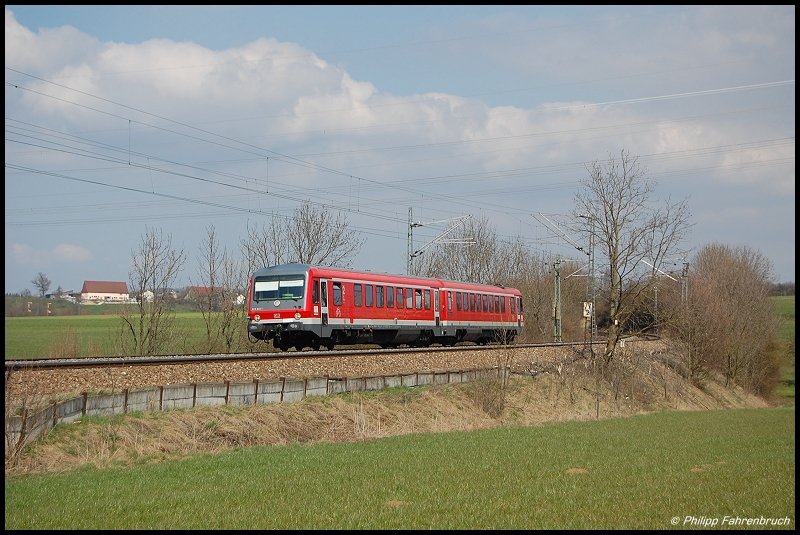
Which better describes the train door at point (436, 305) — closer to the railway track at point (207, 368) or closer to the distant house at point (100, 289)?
the railway track at point (207, 368)

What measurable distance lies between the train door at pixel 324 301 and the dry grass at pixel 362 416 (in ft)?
15.4

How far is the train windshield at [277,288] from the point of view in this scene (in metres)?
31.8

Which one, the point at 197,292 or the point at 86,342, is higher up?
the point at 197,292

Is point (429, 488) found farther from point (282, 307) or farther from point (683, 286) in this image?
point (683, 286)

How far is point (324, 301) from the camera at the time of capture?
3228 cm

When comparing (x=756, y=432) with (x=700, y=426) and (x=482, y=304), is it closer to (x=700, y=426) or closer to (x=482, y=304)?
(x=700, y=426)

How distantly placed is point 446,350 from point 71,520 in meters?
25.0

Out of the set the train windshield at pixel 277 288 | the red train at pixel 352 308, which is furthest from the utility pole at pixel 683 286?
the train windshield at pixel 277 288

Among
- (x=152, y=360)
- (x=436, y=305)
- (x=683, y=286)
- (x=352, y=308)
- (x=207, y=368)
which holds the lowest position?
(x=207, y=368)

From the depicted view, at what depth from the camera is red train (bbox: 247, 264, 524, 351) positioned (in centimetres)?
3192

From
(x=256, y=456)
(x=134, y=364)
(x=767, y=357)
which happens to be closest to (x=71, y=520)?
(x=256, y=456)

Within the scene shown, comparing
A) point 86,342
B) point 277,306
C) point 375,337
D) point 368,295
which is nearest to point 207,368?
point 277,306

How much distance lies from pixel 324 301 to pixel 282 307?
148 cm

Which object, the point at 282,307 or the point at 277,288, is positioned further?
the point at 277,288
